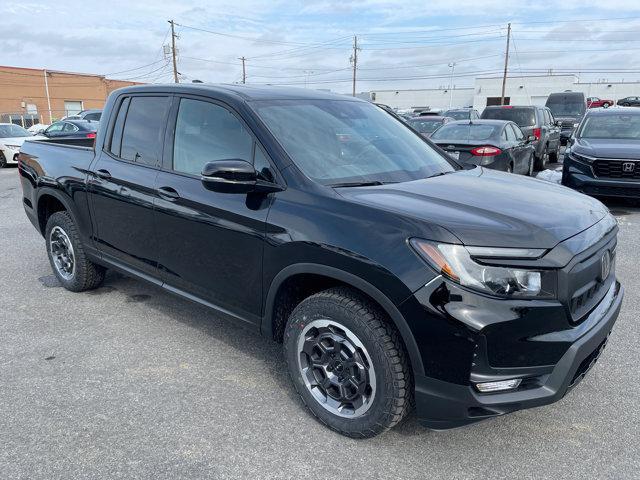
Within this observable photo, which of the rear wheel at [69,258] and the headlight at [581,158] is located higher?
the headlight at [581,158]

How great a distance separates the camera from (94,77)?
59.1 metres

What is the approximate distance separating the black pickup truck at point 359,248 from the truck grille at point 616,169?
5405 mm

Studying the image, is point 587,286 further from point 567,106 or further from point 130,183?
point 567,106

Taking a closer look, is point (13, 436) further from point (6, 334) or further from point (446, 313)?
point (446, 313)

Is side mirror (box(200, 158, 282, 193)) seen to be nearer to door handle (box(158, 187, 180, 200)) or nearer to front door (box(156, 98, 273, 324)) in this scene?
front door (box(156, 98, 273, 324))

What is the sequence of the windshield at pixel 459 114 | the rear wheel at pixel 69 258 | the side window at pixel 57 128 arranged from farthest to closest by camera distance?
the windshield at pixel 459 114
the side window at pixel 57 128
the rear wheel at pixel 69 258

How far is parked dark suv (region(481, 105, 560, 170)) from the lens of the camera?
12781 millimetres

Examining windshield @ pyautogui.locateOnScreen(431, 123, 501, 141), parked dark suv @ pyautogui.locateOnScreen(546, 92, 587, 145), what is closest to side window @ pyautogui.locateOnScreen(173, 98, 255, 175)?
windshield @ pyautogui.locateOnScreen(431, 123, 501, 141)

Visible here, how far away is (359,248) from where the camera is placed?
2502 millimetres

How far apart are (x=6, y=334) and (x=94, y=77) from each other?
62899mm

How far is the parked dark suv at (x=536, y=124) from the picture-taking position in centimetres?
1278

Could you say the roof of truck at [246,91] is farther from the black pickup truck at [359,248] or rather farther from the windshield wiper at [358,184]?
the windshield wiper at [358,184]

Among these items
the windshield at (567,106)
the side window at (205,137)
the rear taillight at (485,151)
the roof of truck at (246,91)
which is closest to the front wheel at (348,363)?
the side window at (205,137)

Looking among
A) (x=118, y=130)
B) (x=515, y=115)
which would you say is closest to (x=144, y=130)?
(x=118, y=130)
